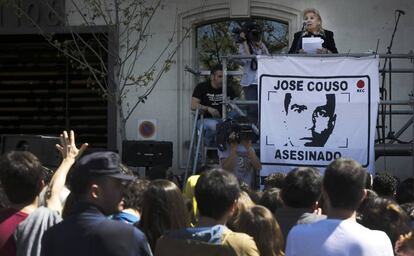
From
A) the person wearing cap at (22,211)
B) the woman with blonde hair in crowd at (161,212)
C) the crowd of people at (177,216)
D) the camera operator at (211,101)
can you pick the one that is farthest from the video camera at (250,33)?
the person wearing cap at (22,211)

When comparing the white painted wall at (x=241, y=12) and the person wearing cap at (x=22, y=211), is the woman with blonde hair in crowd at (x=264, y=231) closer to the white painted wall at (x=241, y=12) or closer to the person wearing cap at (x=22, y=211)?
the person wearing cap at (x=22, y=211)

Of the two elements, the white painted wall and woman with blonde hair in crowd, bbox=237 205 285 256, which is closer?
woman with blonde hair in crowd, bbox=237 205 285 256

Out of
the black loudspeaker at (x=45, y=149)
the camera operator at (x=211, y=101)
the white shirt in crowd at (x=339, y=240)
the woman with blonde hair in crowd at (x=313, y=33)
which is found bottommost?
the white shirt in crowd at (x=339, y=240)

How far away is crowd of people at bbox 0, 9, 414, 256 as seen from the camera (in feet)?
11.7

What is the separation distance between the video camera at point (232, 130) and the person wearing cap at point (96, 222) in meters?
5.32

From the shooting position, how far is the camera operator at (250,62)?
9.73m

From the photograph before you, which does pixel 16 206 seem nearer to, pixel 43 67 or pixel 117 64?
pixel 117 64

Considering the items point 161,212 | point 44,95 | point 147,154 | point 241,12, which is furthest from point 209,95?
point 161,212

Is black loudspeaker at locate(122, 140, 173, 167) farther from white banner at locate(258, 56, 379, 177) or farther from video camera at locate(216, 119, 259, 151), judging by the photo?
white banner at locate(258, 56, 379, 177)

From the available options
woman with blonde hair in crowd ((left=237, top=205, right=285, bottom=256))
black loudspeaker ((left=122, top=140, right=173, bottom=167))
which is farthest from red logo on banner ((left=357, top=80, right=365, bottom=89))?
woman with blonde hair in crowd ((left=237, top=205, right=285, bottom=256))

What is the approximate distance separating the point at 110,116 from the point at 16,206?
955cm

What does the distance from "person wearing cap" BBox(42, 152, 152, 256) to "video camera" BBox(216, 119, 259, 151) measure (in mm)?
5323

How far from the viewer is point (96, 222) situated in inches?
138

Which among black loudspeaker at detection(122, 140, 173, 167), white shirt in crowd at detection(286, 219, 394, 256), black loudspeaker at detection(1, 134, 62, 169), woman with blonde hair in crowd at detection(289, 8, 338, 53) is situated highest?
woman with blonde hair in crowd at detection(289, 8, 338, 53)
